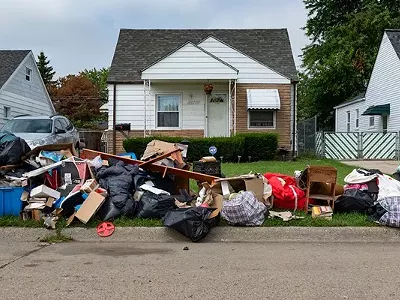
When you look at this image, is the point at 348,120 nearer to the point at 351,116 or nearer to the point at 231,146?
Answer: the point at 351,116

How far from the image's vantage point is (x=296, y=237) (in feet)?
22.8

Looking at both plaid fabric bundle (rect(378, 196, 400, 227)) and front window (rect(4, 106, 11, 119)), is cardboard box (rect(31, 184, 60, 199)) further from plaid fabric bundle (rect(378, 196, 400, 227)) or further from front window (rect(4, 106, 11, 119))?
front window (rect(4, 106, 11, 119))

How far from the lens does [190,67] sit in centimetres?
1944

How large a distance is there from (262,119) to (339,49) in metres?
16.3

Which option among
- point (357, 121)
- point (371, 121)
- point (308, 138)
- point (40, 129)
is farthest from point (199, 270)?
point (357, 121)

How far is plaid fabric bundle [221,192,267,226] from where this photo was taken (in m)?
7.02

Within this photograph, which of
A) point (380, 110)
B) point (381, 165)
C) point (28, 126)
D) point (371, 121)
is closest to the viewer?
point (28, 126)

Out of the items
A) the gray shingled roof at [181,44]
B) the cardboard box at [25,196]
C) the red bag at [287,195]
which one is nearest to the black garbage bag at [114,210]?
the cardboard box at [25,196]

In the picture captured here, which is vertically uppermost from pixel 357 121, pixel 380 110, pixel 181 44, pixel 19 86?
pixel 181 44

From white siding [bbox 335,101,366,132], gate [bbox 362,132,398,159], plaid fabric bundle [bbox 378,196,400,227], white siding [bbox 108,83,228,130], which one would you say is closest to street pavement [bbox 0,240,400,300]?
plaid fabric bundle [bbox 378,196,400,227]

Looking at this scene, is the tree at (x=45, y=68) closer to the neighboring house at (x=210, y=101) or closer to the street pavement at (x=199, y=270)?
the neighboring house at (x=210, y=101)

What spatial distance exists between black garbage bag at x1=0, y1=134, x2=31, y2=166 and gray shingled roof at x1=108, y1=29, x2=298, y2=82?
12.7 meters

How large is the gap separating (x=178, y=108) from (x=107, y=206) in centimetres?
1384

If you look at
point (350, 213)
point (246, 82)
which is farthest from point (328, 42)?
point (350, 213)
